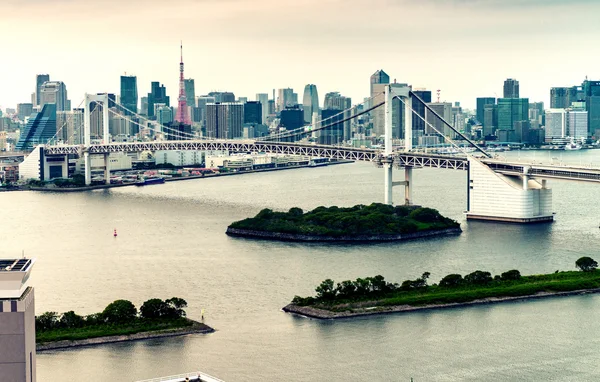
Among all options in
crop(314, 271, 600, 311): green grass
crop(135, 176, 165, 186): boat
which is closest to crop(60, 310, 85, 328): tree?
crop(314, 271, 600, 311): green grass

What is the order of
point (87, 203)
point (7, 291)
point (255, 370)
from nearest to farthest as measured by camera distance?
1. point (7, 291)
2. point (255, 370)
3. point (87, 203)

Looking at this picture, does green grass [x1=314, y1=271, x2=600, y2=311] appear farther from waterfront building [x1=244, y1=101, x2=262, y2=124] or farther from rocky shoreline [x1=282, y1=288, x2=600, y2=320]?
waterfront building [x1=244, y1=101, x2=262, y2=124]

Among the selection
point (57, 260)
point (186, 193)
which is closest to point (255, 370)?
point (57, 260)

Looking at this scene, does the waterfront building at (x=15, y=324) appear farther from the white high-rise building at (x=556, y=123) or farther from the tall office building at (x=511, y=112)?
the tall office building at (x=511, y=112)

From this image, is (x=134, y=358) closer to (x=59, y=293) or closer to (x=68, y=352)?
(x=68, y=352)

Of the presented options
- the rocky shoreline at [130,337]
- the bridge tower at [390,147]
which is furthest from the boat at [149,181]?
the rocky shoreline at [130,337]

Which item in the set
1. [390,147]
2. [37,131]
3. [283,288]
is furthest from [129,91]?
[283,288]
